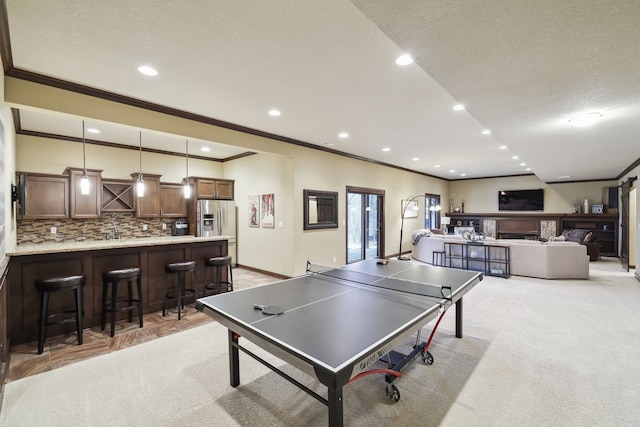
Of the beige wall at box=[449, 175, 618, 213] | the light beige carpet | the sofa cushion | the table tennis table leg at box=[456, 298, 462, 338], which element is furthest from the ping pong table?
the beige wall at box=[449, 175, 618, 213]

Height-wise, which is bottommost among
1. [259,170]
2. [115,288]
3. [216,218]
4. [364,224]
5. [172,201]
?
[115,288]

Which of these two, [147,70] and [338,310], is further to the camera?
[147,70]

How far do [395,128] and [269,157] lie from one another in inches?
110

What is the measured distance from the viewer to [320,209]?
6.35 meters

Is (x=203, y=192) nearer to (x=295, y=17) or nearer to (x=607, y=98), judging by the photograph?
(x=295, y=17)

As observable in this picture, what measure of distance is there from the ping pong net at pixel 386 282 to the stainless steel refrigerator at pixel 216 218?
3.98m

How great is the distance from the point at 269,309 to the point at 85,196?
17.8ft

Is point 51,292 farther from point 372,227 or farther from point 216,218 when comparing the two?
point 372,227

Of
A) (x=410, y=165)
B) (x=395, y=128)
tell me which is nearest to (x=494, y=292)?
(x=395, y=128)

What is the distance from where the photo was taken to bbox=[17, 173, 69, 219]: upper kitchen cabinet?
484cm

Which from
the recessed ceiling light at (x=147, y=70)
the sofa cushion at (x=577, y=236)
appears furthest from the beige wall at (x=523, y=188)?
the recessed ceiling light at (x=147, y=70)

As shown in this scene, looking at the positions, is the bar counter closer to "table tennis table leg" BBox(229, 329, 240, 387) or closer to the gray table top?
"table tennis table leg" BBox(229, 329, 240, 387)

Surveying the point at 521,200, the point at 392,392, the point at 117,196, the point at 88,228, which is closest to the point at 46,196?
the point at 88,228

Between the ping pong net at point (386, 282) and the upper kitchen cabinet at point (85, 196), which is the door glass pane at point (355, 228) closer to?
the ping pong net at point (386, 282)
